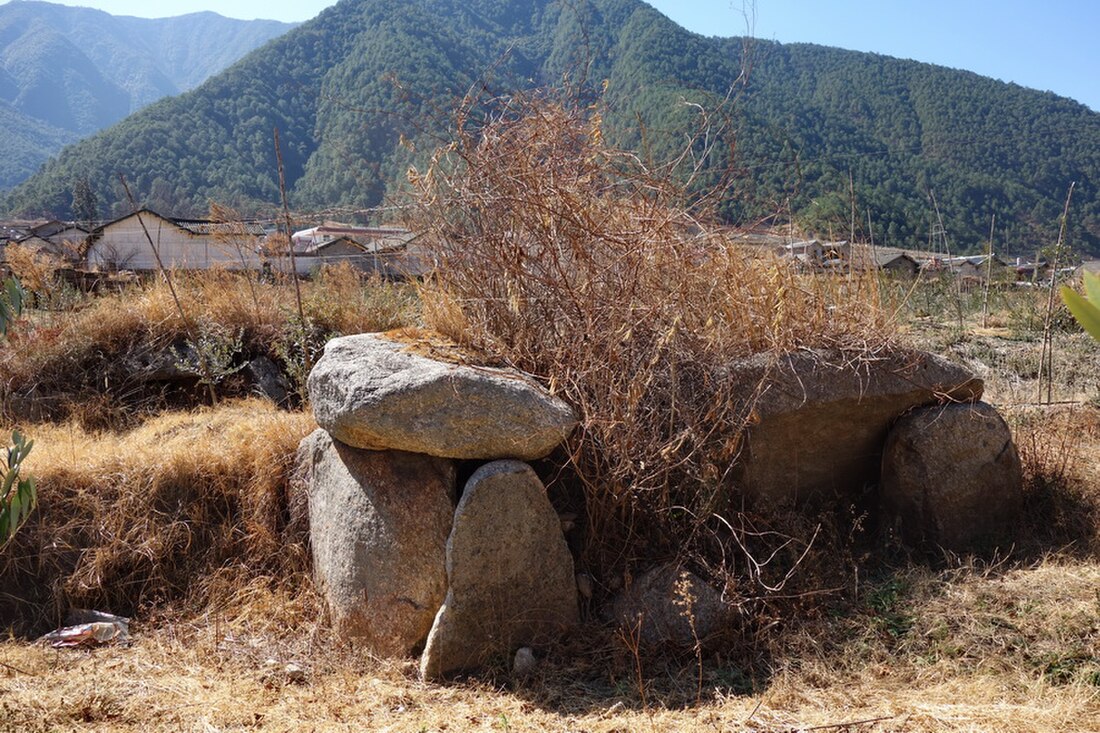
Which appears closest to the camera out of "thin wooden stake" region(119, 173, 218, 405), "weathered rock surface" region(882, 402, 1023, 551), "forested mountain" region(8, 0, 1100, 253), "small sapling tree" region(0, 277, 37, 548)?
"small sapling tree" region(0, 277, 37, 548)

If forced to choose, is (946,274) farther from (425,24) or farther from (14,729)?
(425,24)

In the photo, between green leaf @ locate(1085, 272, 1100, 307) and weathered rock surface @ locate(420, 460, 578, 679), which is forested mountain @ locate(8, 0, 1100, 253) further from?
green leaf @ locate(1085, 272, 1100, 307)

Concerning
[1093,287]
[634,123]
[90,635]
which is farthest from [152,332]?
[1093,287]

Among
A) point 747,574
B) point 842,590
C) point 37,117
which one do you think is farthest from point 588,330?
point 37,117

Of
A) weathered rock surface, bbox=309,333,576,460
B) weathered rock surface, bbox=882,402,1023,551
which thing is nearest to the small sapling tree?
weathered rock surface, bbox=309,333,576,460

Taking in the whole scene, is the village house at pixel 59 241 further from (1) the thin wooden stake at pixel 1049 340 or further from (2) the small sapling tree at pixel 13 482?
(1) the thin wooden stake at pixel 1049 340

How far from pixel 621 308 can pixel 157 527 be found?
8.93 feet

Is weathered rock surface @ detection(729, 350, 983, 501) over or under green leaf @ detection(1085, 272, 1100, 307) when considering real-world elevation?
under

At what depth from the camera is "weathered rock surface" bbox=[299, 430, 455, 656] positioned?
3537 millimetres

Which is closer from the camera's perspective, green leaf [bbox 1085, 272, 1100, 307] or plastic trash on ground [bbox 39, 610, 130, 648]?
green leaf [bbox 1085, 272, 1100, 307]

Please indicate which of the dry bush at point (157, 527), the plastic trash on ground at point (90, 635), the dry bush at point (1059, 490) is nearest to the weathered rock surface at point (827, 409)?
the dry bush at point (1059, 490)

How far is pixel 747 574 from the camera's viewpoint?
11.9 feet

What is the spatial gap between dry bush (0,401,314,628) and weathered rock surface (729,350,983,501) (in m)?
2.40

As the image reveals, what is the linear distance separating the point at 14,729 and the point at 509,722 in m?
1.70
